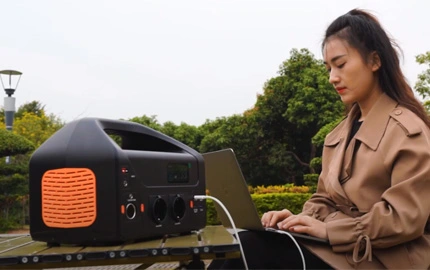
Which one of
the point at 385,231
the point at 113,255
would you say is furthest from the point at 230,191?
the point at 113,255

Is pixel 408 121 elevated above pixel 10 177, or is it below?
above

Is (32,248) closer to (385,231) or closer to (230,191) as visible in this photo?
(230,191)

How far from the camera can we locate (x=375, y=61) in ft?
5.30

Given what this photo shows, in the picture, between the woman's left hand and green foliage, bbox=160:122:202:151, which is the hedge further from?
green foliage, bbox=160:122:202:151

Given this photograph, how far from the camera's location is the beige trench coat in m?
1.40

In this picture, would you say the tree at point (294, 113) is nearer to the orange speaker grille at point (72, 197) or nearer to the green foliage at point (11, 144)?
the green foliage at point (11, 144)

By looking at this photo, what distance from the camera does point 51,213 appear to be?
1286 mm

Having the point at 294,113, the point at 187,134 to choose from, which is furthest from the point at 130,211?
the point at 187,134

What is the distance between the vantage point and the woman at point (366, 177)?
141 centimetres

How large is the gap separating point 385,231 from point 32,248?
0.80 m

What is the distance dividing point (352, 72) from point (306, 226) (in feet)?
1.41

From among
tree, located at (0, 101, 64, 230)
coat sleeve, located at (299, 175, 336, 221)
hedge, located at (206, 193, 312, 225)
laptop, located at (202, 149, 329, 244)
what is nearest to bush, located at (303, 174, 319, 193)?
hedge, located at (206, 193, 312, 225)

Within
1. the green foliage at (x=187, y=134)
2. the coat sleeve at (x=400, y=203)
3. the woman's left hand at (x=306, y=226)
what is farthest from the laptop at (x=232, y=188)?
the green foliage at (x=187, y=134)

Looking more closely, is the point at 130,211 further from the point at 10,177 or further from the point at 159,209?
the point at 10,177
